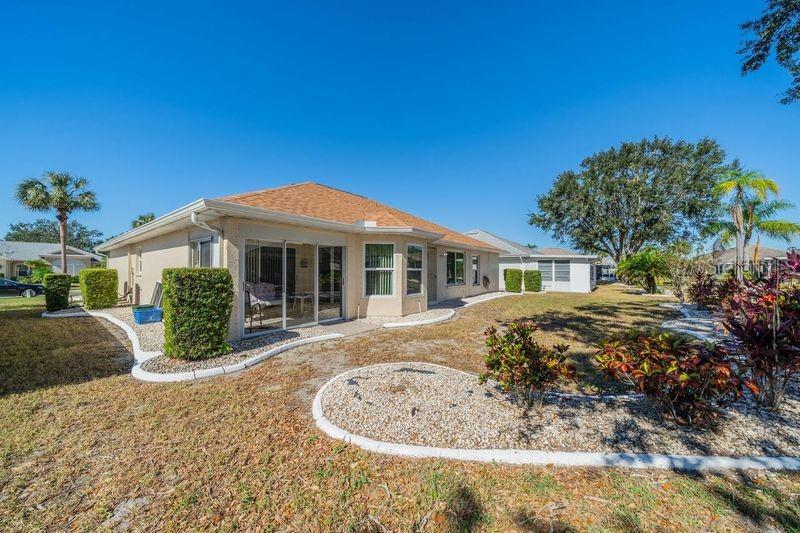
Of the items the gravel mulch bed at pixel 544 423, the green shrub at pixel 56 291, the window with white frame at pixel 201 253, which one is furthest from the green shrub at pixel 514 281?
the green shrub at pixel 56 291

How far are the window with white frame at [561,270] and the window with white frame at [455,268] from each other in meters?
11.2

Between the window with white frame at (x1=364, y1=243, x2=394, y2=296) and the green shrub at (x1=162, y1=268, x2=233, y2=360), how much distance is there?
16.0ft

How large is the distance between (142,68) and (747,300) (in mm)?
15185

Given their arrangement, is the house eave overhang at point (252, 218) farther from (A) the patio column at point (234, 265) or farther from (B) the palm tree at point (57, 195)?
(B) the palm tree at point (57, 195)

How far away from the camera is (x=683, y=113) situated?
1420 centimetres

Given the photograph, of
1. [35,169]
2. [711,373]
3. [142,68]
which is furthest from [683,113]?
[35,169]

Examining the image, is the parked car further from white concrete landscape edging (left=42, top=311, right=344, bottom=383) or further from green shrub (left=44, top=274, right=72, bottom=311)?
white concrete landscape edging (left=42, top=311, right=344, bottom=383)

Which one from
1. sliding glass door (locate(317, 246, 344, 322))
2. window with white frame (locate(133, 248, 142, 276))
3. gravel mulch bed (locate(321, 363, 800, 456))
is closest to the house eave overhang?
sliding glass door (locate(317, 246, 344, 322))

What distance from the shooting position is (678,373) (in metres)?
3.09

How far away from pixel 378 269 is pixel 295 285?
11.5 ft

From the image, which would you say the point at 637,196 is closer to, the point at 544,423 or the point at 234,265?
the point at 544,423

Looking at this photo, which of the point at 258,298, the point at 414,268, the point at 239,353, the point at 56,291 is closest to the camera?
the point at 239,353

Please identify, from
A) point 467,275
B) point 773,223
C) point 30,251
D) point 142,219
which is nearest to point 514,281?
point 467,275

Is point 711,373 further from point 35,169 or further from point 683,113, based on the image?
point 35,169
